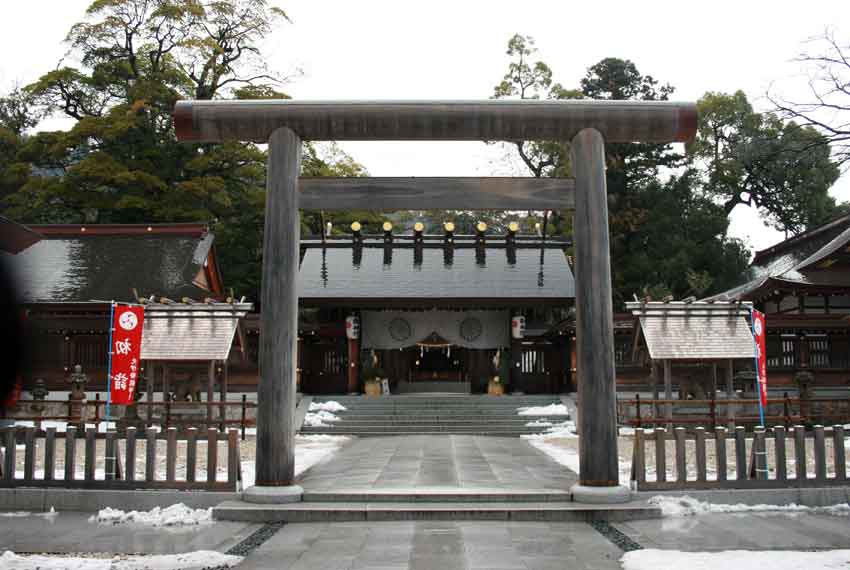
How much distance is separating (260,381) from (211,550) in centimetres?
236

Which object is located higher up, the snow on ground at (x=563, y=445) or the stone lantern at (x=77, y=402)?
the stone lantern at (x=77, y=402)

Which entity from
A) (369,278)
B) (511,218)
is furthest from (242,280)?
(511,218)

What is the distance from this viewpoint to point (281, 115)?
8781mm

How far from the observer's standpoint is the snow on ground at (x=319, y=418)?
2109 centimetres

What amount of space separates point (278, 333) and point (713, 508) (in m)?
5.23

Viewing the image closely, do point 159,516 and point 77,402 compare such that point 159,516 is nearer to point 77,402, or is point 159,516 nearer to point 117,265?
point 77,402

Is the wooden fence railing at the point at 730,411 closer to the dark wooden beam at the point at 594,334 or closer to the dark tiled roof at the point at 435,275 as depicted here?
the dark tiled roof at the point at 435,275

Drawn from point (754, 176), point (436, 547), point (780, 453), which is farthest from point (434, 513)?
point (754, 176)

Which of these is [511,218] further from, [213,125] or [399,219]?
[213,125]

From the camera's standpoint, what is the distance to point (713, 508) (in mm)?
8141

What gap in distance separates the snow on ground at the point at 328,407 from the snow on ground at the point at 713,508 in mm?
15568

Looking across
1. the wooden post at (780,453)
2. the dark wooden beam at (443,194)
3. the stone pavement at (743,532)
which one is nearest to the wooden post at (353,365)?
the dark wooden beam at (443,194)

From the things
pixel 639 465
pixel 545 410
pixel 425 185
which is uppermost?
pixel 425 185

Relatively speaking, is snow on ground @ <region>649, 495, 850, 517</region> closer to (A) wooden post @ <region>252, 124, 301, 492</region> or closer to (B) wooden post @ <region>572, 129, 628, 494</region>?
(B) wooden post @ <region>572, 129, 628, 494</region>
